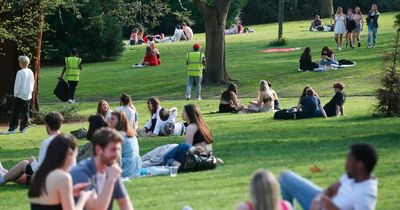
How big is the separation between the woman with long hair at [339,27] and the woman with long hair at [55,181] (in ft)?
117

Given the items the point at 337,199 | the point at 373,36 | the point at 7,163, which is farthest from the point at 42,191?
the point at 373,36

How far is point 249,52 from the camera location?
158 feet

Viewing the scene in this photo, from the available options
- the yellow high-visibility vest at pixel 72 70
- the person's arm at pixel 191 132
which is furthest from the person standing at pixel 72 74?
the person's arm at pixel 191 132

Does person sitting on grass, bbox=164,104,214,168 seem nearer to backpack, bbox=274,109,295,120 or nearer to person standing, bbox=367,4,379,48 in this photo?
backpack, bbox=274,109,295,120

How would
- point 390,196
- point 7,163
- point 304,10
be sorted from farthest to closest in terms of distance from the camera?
point 304,10
point 7,163
point 390,196

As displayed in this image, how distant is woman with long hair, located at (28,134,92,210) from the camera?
848 cm

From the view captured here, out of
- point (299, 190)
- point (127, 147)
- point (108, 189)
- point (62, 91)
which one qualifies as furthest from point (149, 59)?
point (108, 189)

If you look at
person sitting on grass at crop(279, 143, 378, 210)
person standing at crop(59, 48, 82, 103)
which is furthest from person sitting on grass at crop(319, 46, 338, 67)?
person sitting on grass at crop(279, 143, 378, 210)

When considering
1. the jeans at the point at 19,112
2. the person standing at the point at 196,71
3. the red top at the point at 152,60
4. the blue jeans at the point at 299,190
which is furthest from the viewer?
the red top at the point at 152,60

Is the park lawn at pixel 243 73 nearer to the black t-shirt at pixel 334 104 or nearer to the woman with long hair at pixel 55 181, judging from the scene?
the black t-shirt at pixel 334 104

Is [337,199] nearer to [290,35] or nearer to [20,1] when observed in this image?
[20,1]

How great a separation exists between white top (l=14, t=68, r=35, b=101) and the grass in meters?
1.01

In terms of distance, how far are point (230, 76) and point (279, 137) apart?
1858 centimetres

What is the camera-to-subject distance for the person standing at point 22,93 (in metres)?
22.9
